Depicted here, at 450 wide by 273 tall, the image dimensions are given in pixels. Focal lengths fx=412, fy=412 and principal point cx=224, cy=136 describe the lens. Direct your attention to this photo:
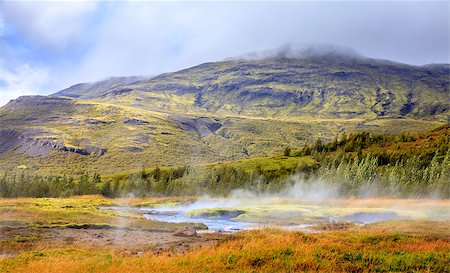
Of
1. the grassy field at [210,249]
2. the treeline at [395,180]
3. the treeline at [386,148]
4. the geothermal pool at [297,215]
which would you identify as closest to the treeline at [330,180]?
the treeline at [395,180]

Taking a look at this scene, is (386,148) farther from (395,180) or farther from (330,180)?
(395,180)

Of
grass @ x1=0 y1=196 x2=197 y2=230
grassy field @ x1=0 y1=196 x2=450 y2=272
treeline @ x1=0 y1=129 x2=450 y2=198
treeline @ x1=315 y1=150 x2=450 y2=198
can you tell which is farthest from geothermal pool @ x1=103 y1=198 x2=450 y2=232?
treeline @ x1=0 y1=129 x2=450 y2=198

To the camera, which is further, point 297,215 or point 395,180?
point 395,180

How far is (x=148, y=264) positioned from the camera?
26594 mm

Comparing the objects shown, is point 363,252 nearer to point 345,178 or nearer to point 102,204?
point 102,204

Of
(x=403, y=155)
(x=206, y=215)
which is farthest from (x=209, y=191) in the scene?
(x=403, y=155)

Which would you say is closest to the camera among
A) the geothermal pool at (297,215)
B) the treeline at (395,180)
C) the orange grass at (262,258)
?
the orange grass at (262,258)

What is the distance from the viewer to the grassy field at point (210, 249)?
1060 inches

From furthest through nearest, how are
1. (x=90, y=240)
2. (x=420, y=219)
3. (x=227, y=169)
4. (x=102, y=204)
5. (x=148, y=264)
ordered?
(x=227, y=169)
(x=102, y=204)
(x=420, y=219)
(x=90, y=240)
(x=148, y=264)

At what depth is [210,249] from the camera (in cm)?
3275

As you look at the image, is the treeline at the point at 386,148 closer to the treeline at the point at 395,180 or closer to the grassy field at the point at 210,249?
the treeline at the point at 395,180

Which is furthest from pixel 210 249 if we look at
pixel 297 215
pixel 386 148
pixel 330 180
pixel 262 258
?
pixel 386 148

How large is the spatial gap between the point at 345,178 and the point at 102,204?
5752 cm

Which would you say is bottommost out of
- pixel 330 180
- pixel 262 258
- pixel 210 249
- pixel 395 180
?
pixel 330 180
